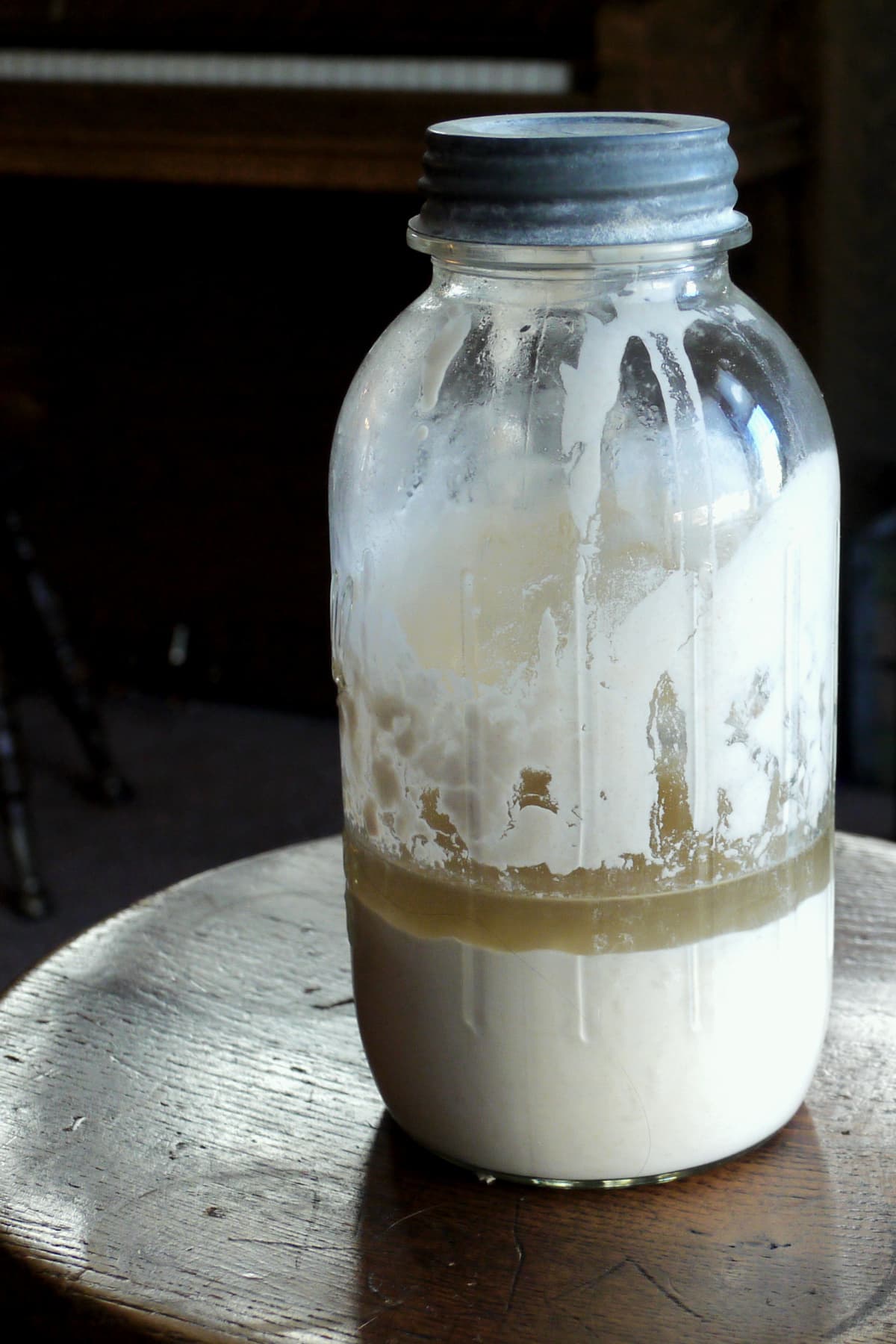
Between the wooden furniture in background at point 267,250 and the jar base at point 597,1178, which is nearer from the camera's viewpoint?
the jar base at point 597,1178

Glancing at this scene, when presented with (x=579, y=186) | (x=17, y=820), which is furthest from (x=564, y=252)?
(x=17, y=820)

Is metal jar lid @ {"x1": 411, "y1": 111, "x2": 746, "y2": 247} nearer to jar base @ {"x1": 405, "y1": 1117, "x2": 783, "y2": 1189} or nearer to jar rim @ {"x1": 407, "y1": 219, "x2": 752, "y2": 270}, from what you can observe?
jar rim @ {"x1": 407, "y1": 219, "x2": 752, "y2": 270}

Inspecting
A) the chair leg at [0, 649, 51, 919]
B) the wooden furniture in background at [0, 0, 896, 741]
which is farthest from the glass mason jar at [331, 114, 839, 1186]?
the chair leg at [0, 649, 51, 919]

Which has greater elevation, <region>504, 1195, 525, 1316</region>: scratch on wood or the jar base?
<region>504, 1195, 525, 1316</region>: scratch on wood

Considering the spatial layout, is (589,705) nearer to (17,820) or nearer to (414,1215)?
(414,1215)

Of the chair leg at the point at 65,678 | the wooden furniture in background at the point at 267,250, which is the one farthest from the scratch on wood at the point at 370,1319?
the chair leg at the point at 65,678

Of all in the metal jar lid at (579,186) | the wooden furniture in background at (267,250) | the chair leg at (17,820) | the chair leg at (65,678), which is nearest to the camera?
the metal jar lid at (579,186)

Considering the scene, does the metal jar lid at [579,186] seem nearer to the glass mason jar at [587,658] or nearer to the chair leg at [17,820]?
the glass mason jar at [587,658]
